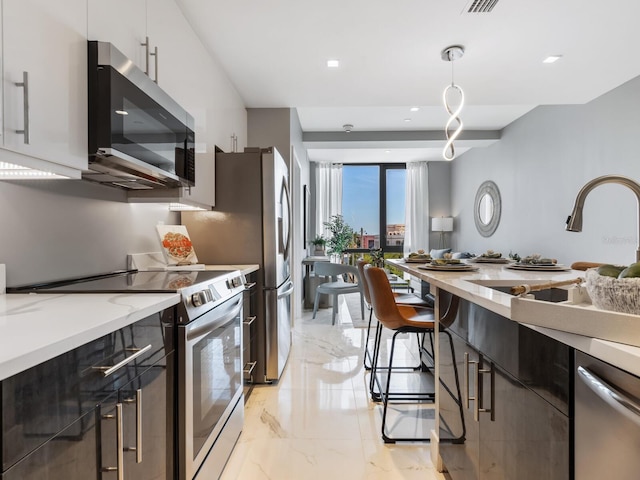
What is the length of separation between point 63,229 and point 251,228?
131cm

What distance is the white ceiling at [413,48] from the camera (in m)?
2.42

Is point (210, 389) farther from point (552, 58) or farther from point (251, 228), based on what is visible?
point (552, 58)

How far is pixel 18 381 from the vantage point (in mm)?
631

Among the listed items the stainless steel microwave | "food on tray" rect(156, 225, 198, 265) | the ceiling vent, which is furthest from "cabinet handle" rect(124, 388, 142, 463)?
the ceiling vent

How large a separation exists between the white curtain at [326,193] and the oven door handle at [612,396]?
7.45 metres

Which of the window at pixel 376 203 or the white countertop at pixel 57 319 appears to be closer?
the white countertop at pixel 57 319

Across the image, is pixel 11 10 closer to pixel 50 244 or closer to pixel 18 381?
pixel 50 244

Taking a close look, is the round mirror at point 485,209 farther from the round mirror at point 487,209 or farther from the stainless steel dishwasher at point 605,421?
the stainless steel dishwasher at point 605,421

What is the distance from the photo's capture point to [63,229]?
1.59 m

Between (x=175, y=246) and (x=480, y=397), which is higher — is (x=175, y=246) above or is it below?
above

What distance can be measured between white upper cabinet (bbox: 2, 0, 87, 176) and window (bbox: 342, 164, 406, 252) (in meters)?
7.23

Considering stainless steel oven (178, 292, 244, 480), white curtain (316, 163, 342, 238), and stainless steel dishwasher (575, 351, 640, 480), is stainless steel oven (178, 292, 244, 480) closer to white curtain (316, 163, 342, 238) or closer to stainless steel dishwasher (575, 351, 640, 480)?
stainless steel dishwasher (575, 351, 640, 480)

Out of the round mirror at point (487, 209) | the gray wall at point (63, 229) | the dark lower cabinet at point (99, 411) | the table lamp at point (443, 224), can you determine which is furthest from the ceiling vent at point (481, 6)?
the table lamp at point (443, 224)

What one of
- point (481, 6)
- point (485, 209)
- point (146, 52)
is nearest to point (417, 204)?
point (485, 209)
